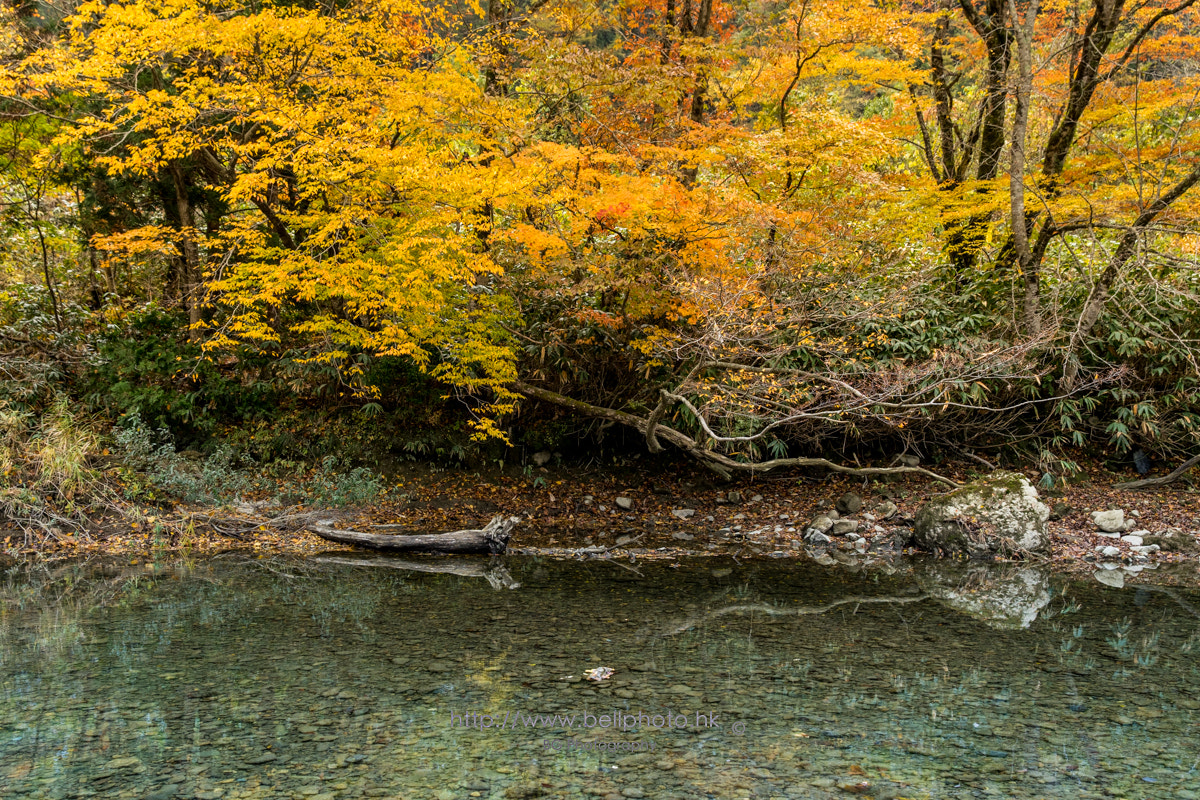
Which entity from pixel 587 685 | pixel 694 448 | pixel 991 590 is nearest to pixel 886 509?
pixel 991 590

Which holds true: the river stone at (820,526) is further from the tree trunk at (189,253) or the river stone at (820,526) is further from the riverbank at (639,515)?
the tree trunk at (189,253)

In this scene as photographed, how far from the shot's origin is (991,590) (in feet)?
23.1

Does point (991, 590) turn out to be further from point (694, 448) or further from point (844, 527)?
point (694, 448)

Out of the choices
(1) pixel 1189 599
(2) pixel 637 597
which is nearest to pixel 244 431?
(2) pixel 637 597

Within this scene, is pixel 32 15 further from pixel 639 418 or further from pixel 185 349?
pixel 639 418

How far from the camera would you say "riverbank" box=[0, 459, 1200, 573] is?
27.3 feet

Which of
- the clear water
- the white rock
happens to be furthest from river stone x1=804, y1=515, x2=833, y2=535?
the clear water

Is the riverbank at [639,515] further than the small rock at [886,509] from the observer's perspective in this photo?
No

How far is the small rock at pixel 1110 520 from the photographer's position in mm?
8547

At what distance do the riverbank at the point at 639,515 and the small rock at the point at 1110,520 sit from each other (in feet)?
0.26

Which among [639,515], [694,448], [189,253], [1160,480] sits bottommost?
[639,515]

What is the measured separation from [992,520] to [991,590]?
1348 mm

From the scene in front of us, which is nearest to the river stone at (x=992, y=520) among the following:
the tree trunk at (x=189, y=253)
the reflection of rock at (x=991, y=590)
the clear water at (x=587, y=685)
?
the reflection of rock at (x=991, y=590)

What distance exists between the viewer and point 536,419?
34.8ft
